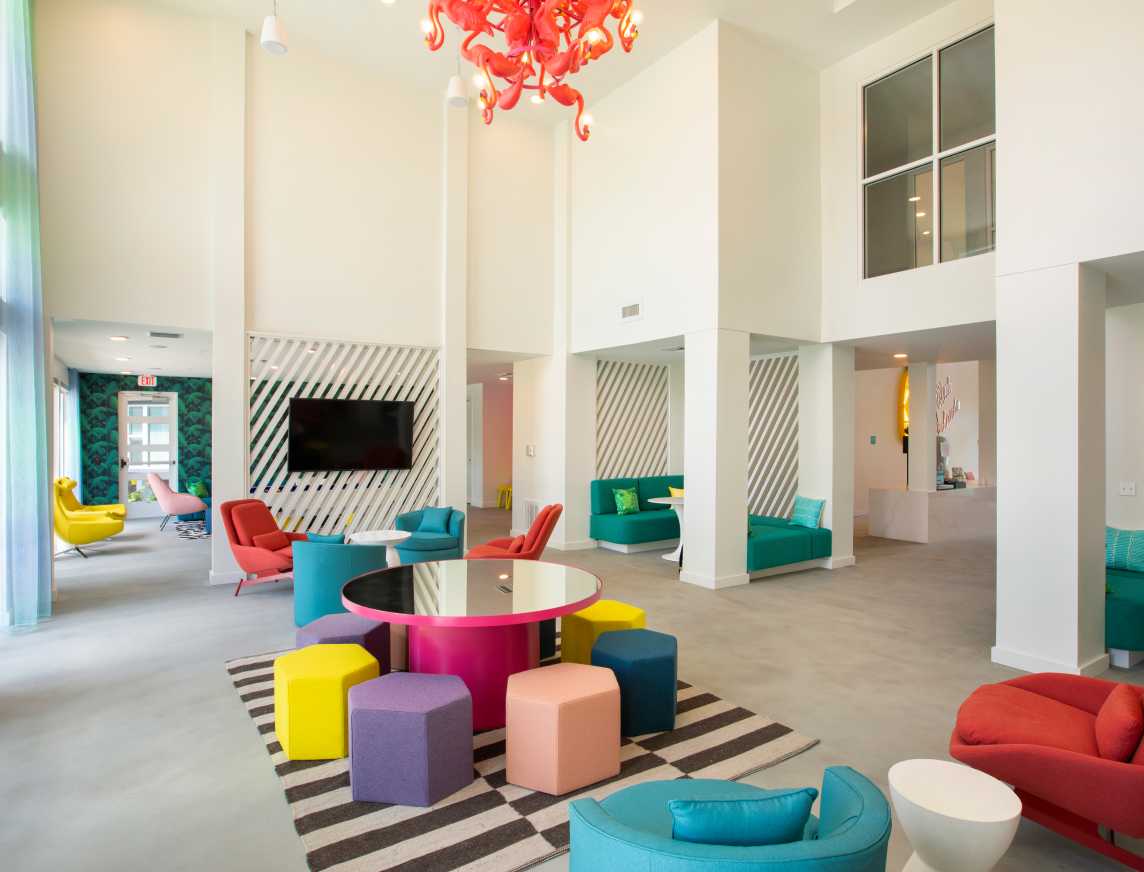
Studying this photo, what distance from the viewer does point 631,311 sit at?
749cm

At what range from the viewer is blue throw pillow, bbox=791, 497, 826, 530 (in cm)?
715

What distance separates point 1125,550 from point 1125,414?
4.50 feet

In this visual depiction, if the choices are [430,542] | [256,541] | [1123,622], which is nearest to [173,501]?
[256,541]

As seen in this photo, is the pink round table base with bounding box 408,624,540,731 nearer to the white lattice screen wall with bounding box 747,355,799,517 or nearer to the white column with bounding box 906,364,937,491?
the white lattice screen wall with bounding box 747,355,799,517

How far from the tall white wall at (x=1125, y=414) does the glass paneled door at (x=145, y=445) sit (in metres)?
13.3

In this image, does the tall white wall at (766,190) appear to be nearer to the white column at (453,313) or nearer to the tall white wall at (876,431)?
the white column at (453,313)

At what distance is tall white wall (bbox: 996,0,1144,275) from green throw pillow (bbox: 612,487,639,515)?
498 centimetres

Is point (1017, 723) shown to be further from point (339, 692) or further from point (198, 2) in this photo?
point (198, 2)

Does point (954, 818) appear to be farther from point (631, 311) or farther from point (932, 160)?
point (932, 160)

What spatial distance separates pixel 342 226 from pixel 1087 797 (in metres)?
7.43

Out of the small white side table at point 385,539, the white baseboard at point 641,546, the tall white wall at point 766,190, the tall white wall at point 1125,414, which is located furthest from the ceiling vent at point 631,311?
the tall white wall at point 1125,414

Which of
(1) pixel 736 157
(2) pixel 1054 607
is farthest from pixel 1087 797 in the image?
(1) pixel 736 157

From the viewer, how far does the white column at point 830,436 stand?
7.14m

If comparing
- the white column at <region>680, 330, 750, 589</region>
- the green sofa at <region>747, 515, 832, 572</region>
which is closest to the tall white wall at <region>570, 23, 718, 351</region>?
the white column at <region>680, 330, 750, 589</region>
